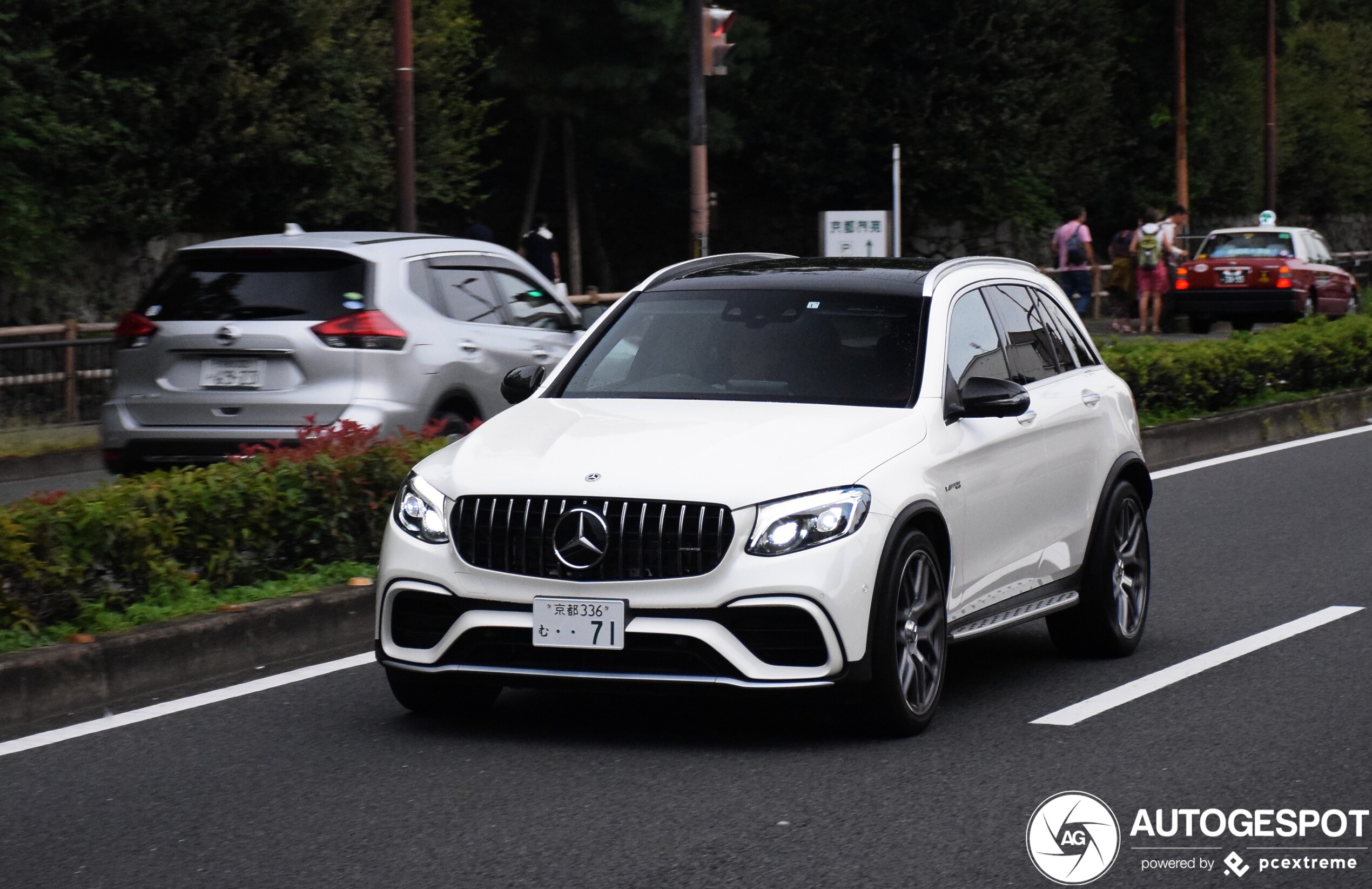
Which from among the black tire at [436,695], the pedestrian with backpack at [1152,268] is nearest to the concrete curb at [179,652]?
the black tire at [436,695]

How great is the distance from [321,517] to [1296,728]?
14.3ft

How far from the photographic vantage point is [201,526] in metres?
8.41

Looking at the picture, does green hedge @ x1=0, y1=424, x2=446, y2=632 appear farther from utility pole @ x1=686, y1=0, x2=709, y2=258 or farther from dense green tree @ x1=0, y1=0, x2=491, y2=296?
dense green tree @ x1=0, y1=0, x2=491, y2=296

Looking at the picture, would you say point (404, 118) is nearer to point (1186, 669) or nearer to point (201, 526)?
point (201, 526)

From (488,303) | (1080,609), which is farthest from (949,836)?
(488,303)

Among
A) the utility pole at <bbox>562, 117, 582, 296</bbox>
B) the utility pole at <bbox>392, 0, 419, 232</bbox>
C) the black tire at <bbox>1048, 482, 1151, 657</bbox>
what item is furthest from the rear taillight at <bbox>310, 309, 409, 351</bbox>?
the utility pole at <bbox>562, 117, 582, 296</bbox>

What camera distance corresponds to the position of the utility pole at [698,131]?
21.9 m

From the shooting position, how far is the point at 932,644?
22.0ft

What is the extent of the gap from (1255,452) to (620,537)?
11.1m

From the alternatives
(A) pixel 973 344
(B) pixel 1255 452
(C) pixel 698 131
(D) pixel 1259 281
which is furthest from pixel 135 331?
→ (D) pixel 1259 281

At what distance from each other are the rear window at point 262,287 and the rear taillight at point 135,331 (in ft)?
0.19

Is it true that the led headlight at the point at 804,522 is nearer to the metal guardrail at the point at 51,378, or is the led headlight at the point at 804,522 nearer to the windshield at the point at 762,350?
the windshield at the point at 762,350

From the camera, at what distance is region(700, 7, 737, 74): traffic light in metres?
21.7

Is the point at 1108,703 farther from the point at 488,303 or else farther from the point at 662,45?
the point at 662,45
